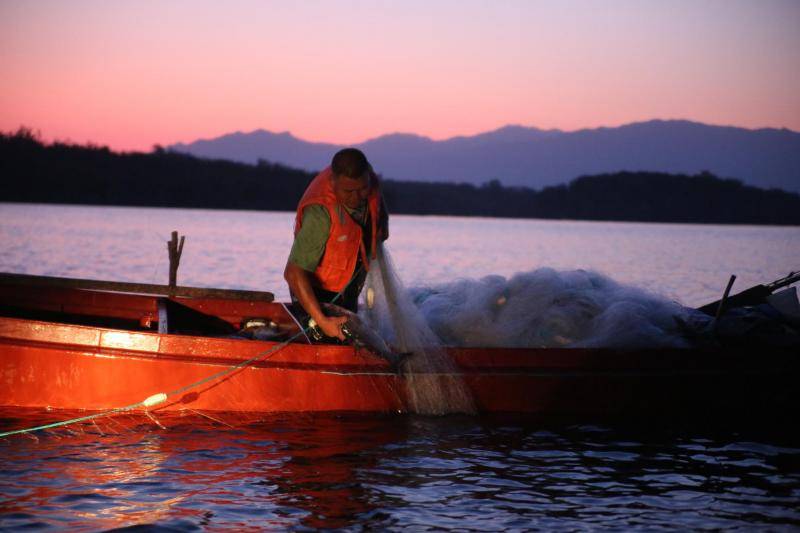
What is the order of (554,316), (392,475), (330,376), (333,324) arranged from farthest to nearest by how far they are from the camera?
(554,316), (330,376), (333,324), (392,475)

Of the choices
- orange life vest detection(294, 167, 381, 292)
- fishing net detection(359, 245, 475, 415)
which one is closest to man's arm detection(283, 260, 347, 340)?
orange life vest detection(294, 167, 381, 292)

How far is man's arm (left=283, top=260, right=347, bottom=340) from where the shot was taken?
26.6 ft

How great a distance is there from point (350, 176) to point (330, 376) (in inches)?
82.9

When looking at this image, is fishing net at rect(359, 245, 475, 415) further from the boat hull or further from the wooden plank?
the wooden plank

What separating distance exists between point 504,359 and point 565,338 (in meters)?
0.96

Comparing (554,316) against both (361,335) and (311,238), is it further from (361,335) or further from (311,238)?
(311,238)

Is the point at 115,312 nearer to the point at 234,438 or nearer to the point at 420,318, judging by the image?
the point at 234,438

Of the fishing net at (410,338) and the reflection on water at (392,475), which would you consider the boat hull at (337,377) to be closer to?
the fishing net at (410,338)

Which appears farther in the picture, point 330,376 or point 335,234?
point 330,376

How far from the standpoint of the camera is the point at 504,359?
29.8 feet

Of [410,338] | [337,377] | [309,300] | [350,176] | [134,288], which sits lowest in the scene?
[337,377]

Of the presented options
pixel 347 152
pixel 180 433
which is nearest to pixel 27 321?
pixel 180 433

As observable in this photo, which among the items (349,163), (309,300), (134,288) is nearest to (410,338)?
(309,300)

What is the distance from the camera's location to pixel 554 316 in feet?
31.8
